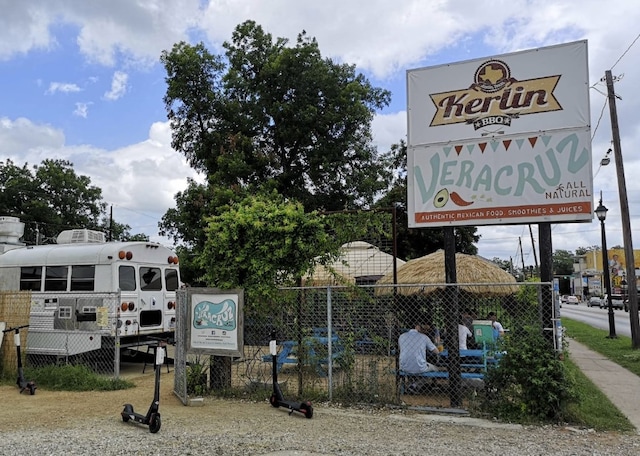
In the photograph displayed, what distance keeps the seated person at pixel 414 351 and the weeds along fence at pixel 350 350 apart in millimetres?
127

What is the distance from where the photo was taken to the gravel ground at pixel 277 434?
5.81m

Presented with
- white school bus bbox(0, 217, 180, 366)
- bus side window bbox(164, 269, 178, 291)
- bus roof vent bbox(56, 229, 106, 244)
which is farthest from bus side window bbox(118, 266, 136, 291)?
bus roof vent bbox(56, 229, 106, 244)

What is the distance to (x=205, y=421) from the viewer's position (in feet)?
23.1

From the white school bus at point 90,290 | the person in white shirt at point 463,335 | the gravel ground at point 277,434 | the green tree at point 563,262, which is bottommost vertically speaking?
the gravel ground at point 277,434

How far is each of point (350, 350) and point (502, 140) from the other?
151 inches

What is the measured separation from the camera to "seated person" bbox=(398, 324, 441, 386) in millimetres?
7926

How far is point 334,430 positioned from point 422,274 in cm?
586

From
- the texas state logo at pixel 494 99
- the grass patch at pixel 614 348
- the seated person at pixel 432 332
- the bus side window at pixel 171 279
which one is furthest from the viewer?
the bus side window at pixel 171 279

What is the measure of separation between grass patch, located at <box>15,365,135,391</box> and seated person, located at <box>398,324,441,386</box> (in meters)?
5.21

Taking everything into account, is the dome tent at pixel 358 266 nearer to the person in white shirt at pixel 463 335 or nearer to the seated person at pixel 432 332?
the seated person at pixel 432 332

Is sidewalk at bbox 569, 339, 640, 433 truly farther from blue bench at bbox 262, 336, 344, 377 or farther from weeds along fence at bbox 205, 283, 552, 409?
blue bench at bbox 262, 336, 344, 377

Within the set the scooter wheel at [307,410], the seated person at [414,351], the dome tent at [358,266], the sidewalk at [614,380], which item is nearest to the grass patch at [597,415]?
the sidewalk at [614,380]

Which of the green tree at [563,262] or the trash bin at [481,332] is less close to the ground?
the green tree at [563,262]

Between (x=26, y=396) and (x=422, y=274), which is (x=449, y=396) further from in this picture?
(x=26, y=396)
